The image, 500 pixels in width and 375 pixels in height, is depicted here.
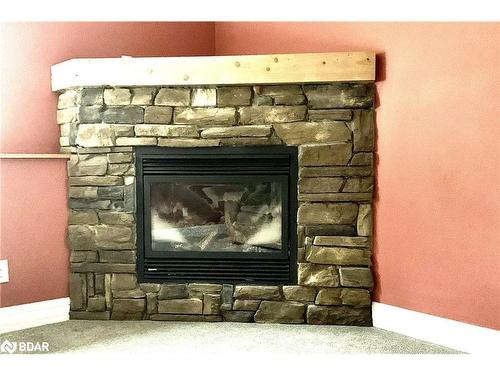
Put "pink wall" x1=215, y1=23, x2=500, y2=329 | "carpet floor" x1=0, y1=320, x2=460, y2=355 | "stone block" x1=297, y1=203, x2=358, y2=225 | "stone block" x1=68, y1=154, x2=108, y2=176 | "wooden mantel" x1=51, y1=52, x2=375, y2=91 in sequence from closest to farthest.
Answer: "pink wall" x1=215, y1=23, x2=500, y2=329 < "carpet floor" x1=0, y1=320, x2=460, y2=355 < "wooden mantel" x1=51, y1=52, x2=375, y2=91 < "stone block" x1=297, y1=203, x2=358, y2=225 < "stone block" x1=68, y1=154, x2=108, y2=176

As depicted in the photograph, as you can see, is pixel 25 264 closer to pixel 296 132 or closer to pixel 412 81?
pixel 296 132

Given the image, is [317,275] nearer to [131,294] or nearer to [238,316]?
[238,316]

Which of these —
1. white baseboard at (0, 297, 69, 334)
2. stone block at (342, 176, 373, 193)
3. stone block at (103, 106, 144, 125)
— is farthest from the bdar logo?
stone block at (342, 176, 373, 193)

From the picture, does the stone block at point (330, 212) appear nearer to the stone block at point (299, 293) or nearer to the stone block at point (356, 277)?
the stone block at point (356, 277)

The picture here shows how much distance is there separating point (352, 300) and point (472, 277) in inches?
27.1

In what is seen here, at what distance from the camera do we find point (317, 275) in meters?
3.20

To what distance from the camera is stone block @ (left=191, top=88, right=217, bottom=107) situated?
3188 millimetres

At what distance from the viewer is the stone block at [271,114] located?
315 cm

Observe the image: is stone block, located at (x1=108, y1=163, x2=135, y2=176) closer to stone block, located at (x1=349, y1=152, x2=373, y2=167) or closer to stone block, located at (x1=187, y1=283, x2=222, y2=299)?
stone block, located at (x1=187, y1=283, x2=222, y2=299)

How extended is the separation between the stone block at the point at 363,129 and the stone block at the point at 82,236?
1.58 m

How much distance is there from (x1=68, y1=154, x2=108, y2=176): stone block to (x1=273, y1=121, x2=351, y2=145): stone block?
1.01 m

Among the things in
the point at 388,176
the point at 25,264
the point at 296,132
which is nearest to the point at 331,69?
the point at 296,132

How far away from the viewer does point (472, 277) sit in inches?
108

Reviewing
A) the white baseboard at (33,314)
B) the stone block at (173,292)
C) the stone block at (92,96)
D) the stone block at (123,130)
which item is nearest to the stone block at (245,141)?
the stone block at (123,130)
